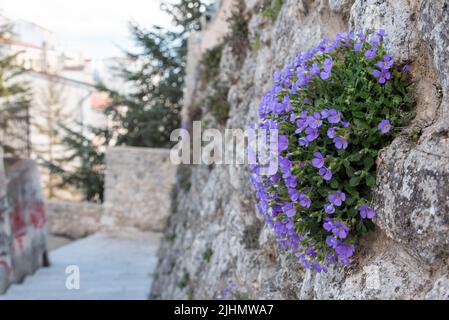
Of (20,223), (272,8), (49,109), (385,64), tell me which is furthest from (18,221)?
(49,109)

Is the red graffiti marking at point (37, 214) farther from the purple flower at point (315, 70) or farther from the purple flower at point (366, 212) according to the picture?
the purple flower at point (366, 212)

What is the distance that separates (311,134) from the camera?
66.6 inches

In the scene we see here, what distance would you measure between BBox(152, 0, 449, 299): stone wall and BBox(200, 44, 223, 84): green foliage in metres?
2.51

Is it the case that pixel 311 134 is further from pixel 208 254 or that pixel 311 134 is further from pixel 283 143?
pixel 208 254

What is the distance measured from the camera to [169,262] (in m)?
6.39

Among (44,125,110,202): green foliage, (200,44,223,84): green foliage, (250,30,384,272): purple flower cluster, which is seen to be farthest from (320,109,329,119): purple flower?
(44,125,110,202): green foliage

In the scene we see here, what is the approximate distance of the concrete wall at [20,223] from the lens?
5762mm

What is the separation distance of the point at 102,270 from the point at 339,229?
21.0 ft

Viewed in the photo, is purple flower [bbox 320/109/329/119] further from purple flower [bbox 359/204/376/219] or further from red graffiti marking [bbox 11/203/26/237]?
red graffiti marking [bbox 11/203/26/237]

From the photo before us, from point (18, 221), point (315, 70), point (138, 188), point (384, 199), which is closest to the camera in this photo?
point (384, 199)

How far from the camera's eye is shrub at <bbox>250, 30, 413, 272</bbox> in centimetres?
164

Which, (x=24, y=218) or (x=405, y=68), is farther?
(x=24, y=218)

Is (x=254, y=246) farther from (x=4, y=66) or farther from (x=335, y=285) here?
(x=4, y=66)

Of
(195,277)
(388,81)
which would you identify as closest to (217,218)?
(195,277)
